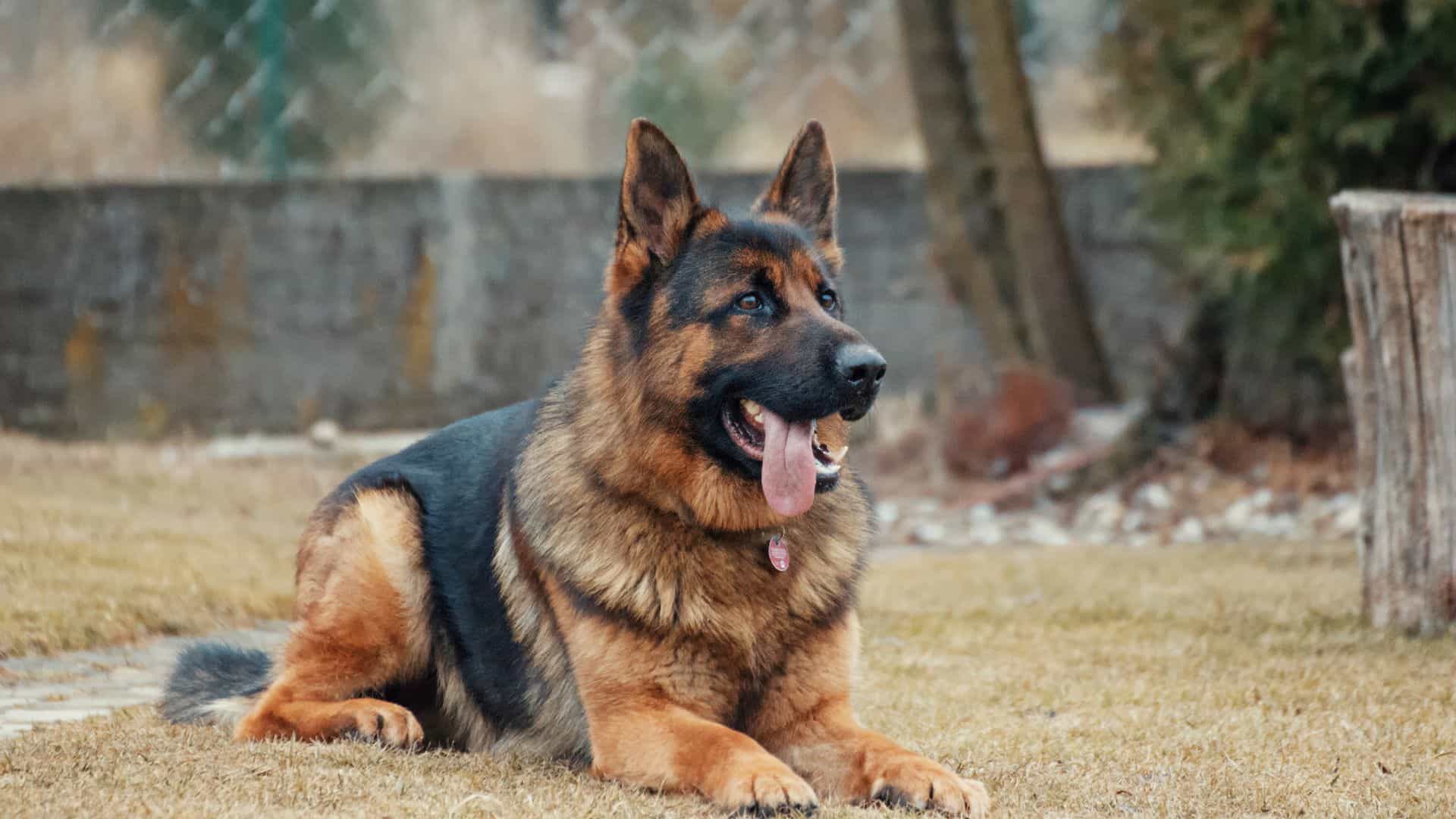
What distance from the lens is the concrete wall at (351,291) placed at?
12164 millimetres

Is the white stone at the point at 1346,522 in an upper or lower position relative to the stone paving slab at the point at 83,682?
lower

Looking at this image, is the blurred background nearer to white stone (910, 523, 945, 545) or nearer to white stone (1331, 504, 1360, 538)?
white stone (910, 523, 945, 545)

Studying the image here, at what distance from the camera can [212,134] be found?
1245 cm

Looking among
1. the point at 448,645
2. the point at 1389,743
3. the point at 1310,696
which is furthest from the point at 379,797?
the point at 1310,696

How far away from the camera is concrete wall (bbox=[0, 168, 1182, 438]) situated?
12.2 m

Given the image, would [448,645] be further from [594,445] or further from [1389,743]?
[1389,743]

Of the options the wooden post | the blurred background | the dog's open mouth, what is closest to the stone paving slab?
the dog's open mouth

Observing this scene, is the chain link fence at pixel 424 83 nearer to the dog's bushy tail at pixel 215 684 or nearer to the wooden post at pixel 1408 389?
the wooden post at pixel 1408 389

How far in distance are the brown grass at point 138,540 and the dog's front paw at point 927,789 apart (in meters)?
3.34

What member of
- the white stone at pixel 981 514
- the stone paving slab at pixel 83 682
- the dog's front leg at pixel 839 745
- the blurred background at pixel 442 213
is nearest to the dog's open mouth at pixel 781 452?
the dog's front leg at pixel 839 745

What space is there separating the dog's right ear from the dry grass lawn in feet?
4.52

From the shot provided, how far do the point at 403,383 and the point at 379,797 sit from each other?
372 inches

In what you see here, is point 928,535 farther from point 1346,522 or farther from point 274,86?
point 274,86

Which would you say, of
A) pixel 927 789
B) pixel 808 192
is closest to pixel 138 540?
pixel 808 192
